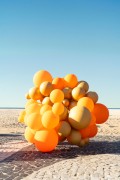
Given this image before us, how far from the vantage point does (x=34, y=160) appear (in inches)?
515

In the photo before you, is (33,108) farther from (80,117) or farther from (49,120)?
(80,117)

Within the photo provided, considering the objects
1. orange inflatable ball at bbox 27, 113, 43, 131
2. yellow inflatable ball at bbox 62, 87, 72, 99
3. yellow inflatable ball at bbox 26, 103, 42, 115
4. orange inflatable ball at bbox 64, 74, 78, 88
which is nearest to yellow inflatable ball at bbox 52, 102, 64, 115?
orange inflatable ball at bbox 27, 113, 43, 131

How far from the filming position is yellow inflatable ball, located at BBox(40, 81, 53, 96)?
15500 mm

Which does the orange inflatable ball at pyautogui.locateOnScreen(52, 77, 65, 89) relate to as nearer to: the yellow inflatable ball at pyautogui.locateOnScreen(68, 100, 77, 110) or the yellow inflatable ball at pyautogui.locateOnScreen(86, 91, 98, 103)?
the yellow inflatable ball at pyautogui.locateOnScreen(68, 100, 77, 110)

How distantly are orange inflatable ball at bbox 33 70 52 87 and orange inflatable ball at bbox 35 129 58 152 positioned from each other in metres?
3.09

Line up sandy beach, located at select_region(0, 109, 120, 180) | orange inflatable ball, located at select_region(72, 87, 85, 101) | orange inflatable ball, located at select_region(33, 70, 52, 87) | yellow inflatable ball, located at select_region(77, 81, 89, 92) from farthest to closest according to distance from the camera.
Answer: orange inflatable ball, located at select_region(33, 70, 52, 87), yellow inflatable ball, located at select_region(77, 81, 89, 92), orange inflatable ball, located at select_region(72, 87, 85, 101), sandy beach, located at select_region(0, 109, 120, 180)

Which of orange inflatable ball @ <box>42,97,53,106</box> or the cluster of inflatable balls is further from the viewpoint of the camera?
orange inflatable ball @ <box>42,97,53,106</box>

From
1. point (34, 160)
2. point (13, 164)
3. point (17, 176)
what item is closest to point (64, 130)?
point (34, 160)

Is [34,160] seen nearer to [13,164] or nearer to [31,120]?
[13,164]

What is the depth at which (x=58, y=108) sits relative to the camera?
47.4ft

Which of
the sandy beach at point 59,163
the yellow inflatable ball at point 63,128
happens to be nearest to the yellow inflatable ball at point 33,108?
the yellow inflatable ball at point 63,128

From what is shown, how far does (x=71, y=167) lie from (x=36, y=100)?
20.2ft

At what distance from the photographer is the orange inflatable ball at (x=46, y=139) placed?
13.9 metres

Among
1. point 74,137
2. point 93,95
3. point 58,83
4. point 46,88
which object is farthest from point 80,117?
point 58,83
